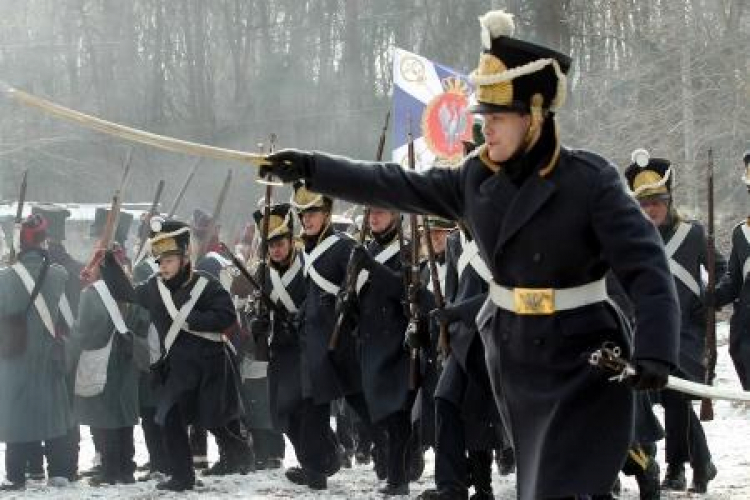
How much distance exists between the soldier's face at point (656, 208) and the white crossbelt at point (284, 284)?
8.24 feet

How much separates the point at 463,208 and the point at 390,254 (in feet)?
15.1

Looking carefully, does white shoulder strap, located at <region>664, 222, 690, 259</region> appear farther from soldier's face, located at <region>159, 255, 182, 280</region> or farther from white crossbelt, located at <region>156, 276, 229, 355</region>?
soldier's face, located at <region>159, 255, 182, 280</region>

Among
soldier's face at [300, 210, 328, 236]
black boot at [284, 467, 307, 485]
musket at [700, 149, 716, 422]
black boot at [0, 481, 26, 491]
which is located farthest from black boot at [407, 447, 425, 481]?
black boot at [0, 481, 26, 491]

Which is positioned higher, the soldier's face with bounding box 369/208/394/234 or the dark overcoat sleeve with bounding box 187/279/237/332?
the soldier's face with bounding box 369/208/394/234

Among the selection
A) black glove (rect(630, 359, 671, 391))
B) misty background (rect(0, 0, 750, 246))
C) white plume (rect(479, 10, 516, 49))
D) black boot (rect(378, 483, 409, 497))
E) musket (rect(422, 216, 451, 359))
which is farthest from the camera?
misty background (rect(0, 0, 750, 246))

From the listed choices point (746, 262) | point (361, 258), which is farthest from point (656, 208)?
point (361, 258)

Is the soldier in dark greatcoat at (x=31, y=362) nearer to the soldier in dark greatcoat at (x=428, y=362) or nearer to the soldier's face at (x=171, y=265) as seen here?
the soldier's face at (x=171, y=265)

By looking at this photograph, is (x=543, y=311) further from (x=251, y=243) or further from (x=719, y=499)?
(x=251, y=243)

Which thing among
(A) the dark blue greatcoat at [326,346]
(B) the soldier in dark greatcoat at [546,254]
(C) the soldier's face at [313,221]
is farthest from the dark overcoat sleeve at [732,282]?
(B) the soldier in dark greatcoat at [546,254]

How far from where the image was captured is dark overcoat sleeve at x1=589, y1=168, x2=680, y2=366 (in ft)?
16.5

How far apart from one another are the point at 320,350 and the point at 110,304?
1538 mm

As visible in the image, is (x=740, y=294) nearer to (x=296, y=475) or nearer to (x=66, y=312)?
(x=296, y=475)

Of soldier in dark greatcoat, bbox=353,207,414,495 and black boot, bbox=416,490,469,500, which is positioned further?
soldier in dark greatcoat, bbox=353,207,414,495

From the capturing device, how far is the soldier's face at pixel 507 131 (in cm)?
532
